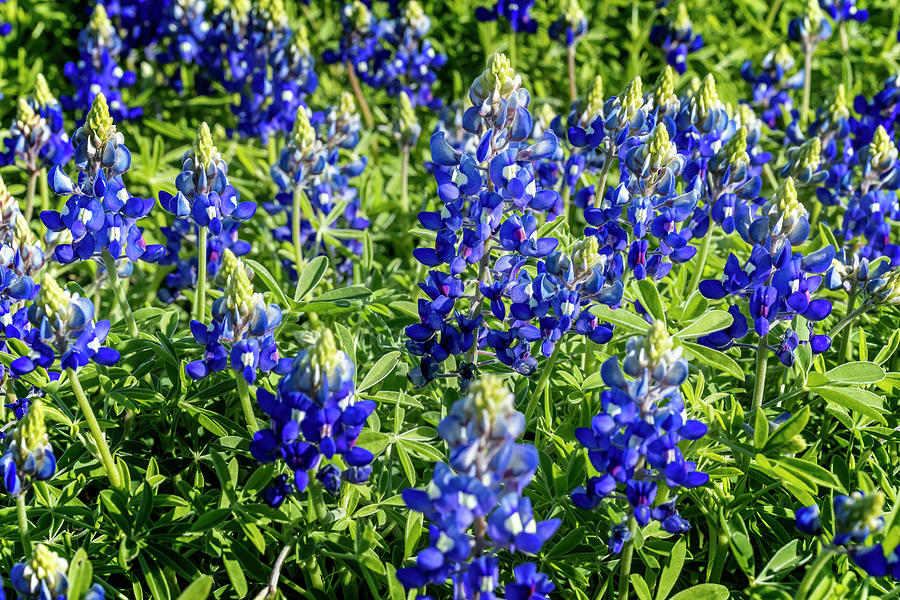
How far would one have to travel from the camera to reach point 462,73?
592 cm

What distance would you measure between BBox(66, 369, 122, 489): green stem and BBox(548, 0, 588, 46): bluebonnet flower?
3.39 metres

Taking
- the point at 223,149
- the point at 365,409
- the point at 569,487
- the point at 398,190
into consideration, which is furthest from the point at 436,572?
the point at 223,149

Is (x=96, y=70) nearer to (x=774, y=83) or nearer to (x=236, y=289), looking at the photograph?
(x=236, y=289)

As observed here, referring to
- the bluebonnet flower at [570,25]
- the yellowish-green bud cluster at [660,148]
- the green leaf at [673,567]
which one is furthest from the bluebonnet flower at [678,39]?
the green leaf at [673,567]

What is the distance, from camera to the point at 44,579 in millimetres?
1989

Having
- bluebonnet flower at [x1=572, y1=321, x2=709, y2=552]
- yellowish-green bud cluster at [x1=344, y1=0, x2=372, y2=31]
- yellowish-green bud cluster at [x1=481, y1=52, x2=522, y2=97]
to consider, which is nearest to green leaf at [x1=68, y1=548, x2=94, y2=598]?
bluebonnet flower at [x1=572, y1=321, x2=709, y2=552]

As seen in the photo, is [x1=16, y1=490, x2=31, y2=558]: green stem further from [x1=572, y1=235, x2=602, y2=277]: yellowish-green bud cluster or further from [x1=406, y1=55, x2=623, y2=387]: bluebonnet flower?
[x1=572, y1=235, x2=602, y2=277]: yellowish-green bud cluster

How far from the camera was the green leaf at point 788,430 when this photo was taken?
232 centimetres

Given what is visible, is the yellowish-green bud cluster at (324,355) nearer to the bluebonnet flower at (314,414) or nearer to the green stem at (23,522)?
the bluebonnet flower at (314,414)

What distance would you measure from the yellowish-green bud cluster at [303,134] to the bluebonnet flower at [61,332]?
1370mm

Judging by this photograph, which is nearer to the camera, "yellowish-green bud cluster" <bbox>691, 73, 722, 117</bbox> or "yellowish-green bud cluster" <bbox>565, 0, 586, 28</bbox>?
"yellowish-green bud cluster" <bbox>691, 73, 722, 117</bbox>

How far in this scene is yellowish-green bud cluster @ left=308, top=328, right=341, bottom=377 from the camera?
77.9 inches

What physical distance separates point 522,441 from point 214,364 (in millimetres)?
989

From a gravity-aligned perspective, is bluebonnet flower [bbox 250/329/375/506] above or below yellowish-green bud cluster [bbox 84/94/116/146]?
below
